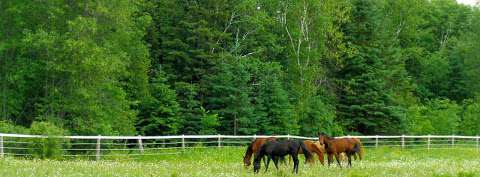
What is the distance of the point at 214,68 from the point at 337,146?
85.2 ft

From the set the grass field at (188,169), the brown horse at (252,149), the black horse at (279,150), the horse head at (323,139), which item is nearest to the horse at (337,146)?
the horse head at (323,139)

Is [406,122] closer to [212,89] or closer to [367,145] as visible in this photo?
[367,145]

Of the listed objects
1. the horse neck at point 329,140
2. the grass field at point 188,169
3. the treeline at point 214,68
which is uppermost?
the treeline at point 214,68

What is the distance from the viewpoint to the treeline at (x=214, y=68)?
40219mm

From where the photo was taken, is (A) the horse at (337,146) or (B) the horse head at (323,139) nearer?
(B) the horse head at (323,139)

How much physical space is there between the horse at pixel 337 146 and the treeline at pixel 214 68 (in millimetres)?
13037

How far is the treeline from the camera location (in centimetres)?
4022

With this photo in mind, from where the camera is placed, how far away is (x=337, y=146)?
26.3 metres

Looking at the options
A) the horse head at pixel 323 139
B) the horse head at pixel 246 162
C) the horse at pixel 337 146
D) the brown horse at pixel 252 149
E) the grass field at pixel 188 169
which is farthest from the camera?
the horse at pixel 337 146

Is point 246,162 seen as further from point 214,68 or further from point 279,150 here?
point 214,68

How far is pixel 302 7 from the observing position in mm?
56344

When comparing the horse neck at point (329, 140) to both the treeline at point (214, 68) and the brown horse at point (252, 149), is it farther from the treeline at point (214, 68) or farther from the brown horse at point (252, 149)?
the treeline at point (214, 68)

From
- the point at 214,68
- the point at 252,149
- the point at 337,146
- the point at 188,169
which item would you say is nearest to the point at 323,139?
the point at 337,146

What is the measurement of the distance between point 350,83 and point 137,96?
61.0ft
